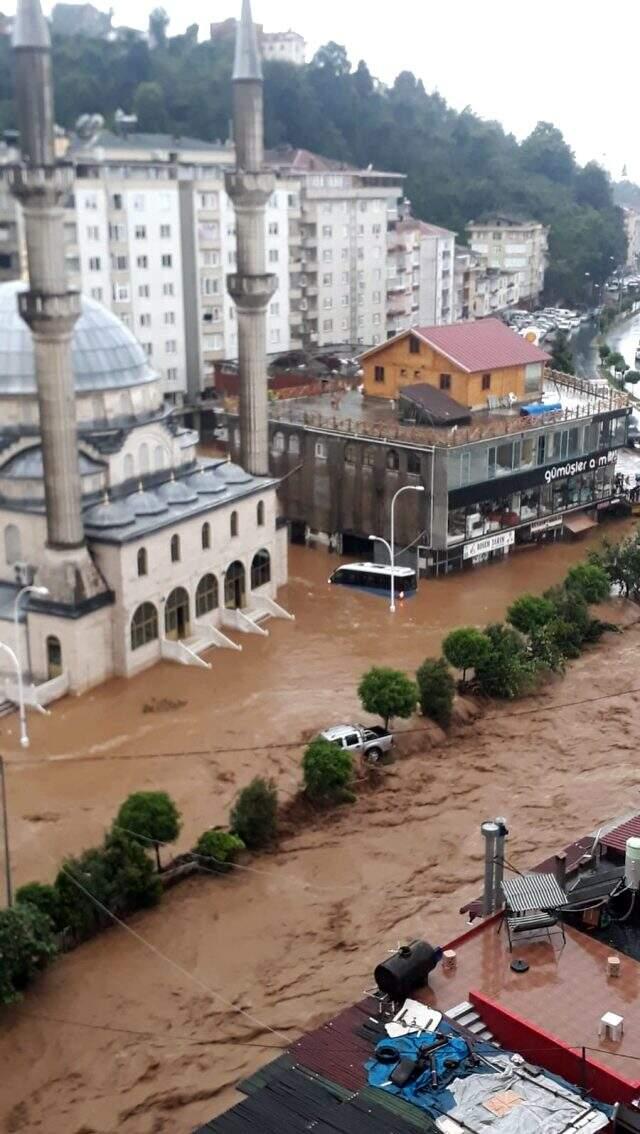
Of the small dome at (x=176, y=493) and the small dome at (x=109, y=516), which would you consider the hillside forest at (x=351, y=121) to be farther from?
the small dome at (x=109, y=516)

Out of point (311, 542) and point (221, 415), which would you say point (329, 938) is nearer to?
point (311, 542)

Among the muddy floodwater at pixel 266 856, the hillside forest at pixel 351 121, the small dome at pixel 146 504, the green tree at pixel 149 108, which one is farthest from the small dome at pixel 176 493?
the green tree at pixel 149 108

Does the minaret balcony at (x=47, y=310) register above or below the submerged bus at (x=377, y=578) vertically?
above

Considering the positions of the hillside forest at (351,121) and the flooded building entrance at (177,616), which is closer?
the flooded building entrance at (177,616)

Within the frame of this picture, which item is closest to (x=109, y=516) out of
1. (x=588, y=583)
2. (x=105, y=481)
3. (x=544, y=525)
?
(x=105, y=481)

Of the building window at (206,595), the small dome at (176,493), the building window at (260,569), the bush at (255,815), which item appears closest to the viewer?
the bush at (255,815)

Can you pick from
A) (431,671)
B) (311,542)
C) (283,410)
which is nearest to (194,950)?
(431,671)
